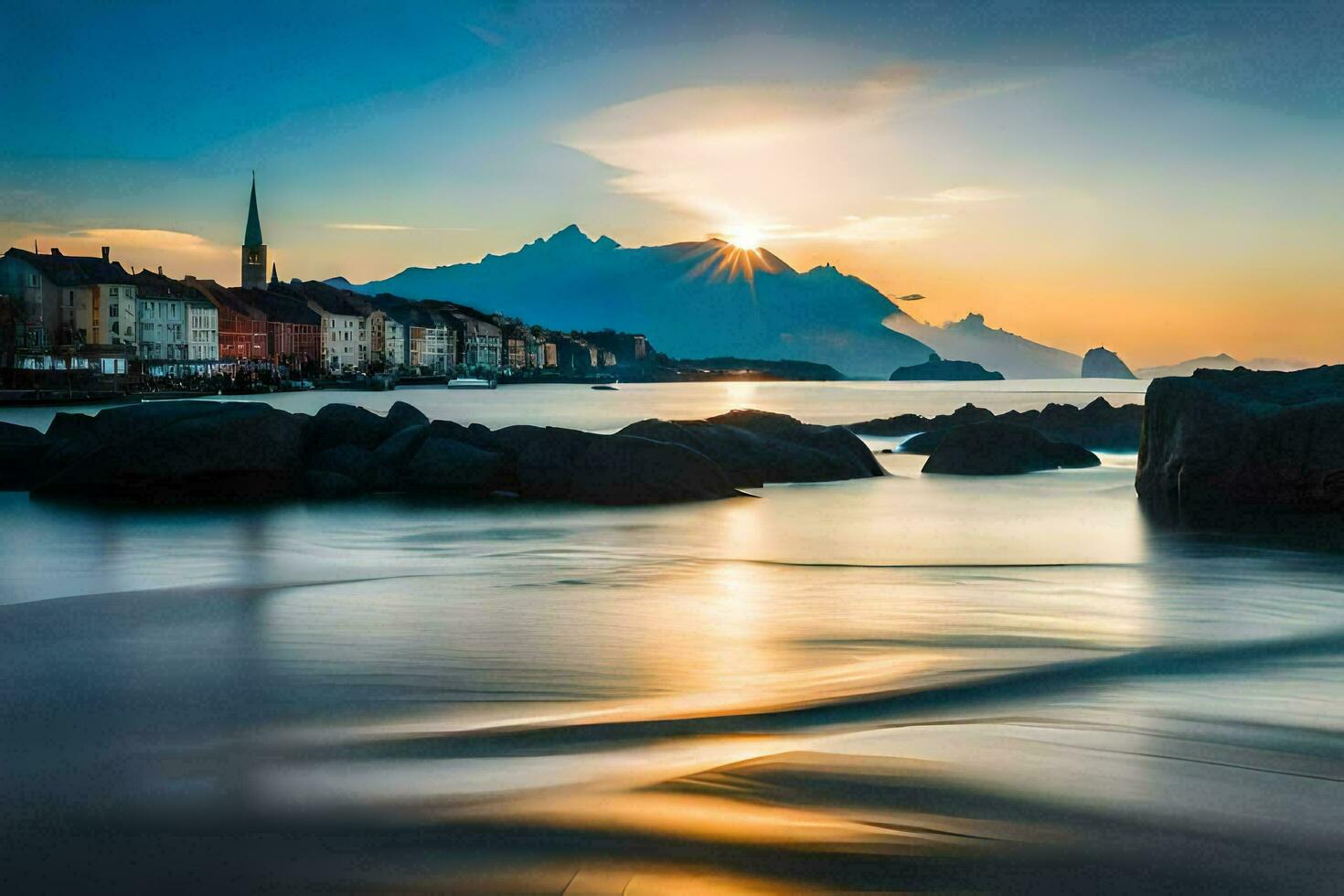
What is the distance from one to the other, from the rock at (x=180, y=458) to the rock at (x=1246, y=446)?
1574 cm

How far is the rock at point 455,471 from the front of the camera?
21.4m

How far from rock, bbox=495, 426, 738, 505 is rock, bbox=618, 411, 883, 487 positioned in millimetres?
1243

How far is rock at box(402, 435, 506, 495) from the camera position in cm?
2136

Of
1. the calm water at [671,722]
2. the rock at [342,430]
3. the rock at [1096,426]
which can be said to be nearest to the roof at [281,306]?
the rock at [1096,426]

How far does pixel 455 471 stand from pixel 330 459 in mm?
2655

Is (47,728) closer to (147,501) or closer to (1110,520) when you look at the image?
(147,501)

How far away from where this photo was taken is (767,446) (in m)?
25.5

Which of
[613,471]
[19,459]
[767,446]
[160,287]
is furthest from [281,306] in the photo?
[613,471]

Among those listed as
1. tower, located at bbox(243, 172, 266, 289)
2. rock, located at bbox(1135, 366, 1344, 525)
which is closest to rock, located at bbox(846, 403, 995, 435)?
rock, located at bbox(1135, 366, 1344, 525)

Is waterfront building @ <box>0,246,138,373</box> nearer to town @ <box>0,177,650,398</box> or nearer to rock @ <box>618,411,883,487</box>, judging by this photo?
town @ <box>0,177,650,398</box>

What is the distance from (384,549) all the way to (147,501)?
21.9 feet

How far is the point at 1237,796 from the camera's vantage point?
501 centimetres

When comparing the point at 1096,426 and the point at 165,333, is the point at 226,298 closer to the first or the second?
the point at 165,333

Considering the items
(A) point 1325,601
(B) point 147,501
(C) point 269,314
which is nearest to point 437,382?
(C) point 269,314
